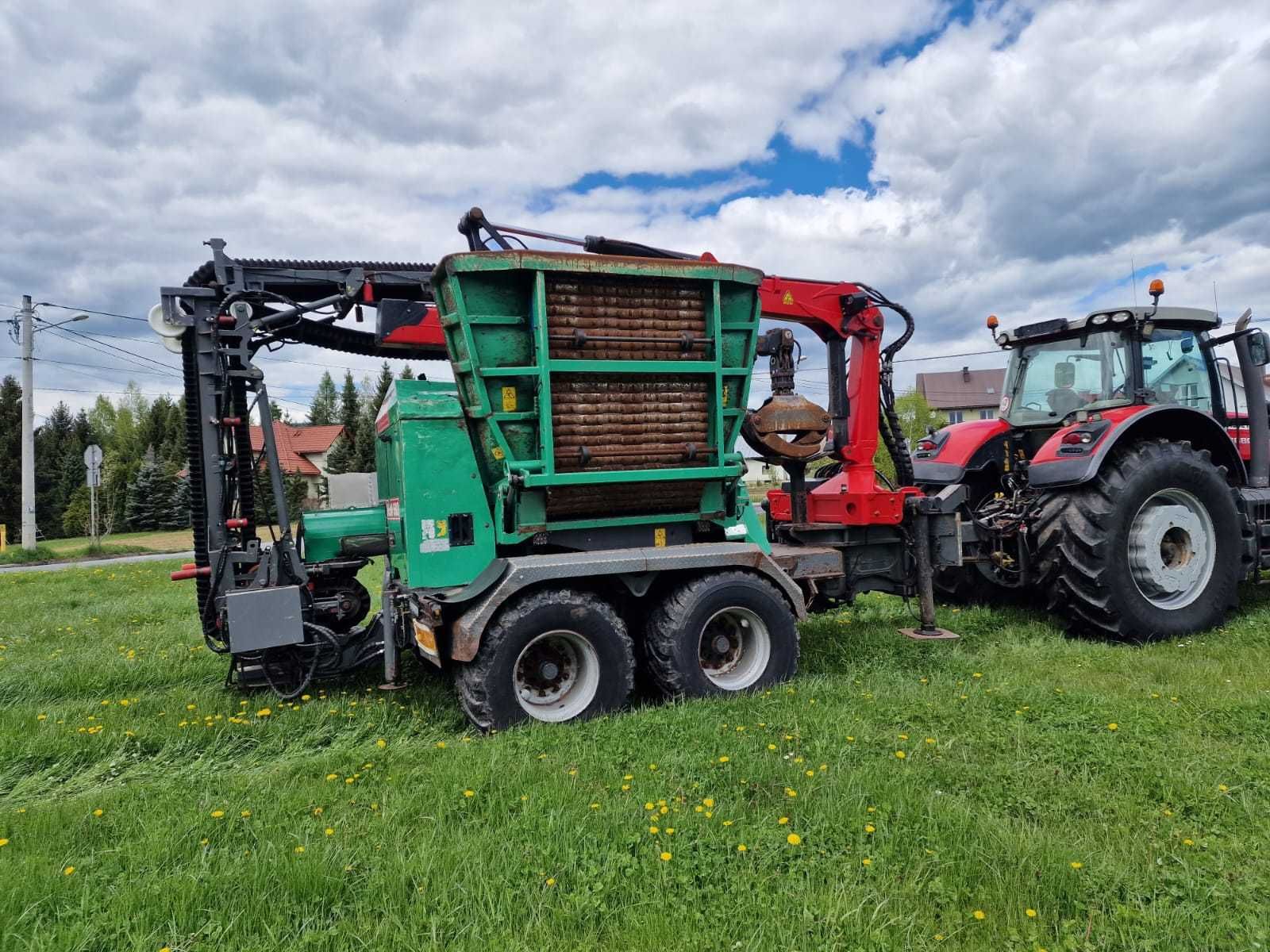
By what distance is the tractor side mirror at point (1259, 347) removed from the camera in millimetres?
7031

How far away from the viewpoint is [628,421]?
15.9ft

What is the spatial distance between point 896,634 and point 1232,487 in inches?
125

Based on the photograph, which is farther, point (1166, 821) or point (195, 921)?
point (1166, 821)

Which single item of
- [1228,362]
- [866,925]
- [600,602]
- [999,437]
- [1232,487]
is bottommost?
[866,925]

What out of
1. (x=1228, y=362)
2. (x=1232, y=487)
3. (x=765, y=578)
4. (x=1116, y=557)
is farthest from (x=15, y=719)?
(x=1228, y=362)

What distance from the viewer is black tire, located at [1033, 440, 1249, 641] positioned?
19.9 ft

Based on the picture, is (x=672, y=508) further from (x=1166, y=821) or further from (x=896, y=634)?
(x=1166, y=821)

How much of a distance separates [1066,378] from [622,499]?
15.0 feet

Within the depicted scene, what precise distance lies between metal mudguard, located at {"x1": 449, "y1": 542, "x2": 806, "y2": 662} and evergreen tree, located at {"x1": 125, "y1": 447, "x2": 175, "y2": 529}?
38.9 meters

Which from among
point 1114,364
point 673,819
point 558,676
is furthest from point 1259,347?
point 673,819

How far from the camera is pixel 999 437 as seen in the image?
24.8 feet

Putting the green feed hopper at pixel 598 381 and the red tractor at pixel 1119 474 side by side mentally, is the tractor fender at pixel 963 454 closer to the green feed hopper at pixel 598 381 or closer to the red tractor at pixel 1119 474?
the red tractor at pixel 1119 474

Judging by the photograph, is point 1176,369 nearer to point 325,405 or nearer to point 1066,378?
point 1066,378

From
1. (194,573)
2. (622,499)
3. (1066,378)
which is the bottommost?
(194,573)
